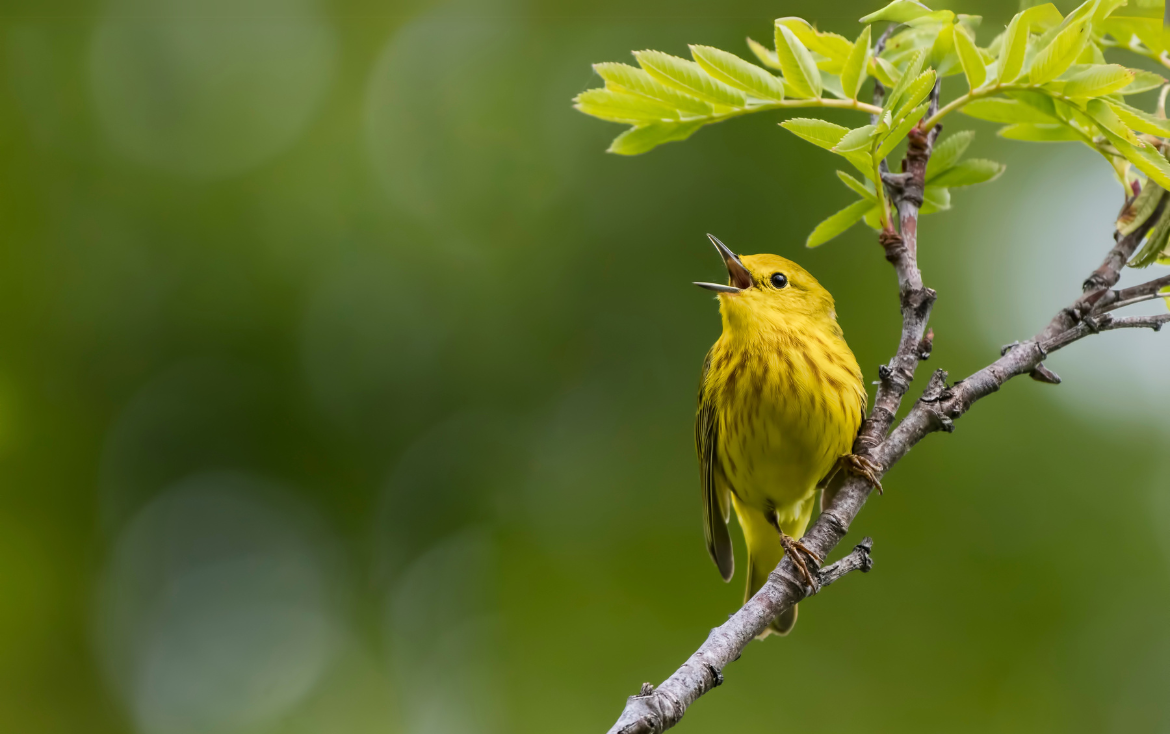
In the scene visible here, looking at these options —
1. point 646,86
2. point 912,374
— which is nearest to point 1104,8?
point 912,374

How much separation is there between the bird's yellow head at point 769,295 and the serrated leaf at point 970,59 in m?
1.40

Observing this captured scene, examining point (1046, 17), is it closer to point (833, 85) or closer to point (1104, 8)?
point (1104, 8)

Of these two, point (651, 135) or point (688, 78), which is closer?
point (688, 78)

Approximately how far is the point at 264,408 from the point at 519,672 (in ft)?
10.8

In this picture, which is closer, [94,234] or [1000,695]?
[1000,695]

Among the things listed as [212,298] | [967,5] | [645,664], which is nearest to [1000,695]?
[645,664]

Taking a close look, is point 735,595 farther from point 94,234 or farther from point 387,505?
point 94,234

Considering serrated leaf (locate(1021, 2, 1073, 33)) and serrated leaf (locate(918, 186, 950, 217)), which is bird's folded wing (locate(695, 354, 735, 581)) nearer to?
serrated leaf (locate(918, 186, 950, 217))

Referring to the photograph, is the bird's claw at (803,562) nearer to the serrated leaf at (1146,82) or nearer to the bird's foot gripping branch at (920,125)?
the bird's foot gripping branch at (920,125)

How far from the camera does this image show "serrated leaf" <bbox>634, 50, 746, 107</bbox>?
2.06 m

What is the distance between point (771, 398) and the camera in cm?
316

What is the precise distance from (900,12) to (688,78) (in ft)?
1.64

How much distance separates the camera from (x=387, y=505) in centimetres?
759

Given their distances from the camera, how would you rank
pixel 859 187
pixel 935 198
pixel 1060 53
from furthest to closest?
pixel 935 198 < pixel 859 187 < pixel 1060 53
